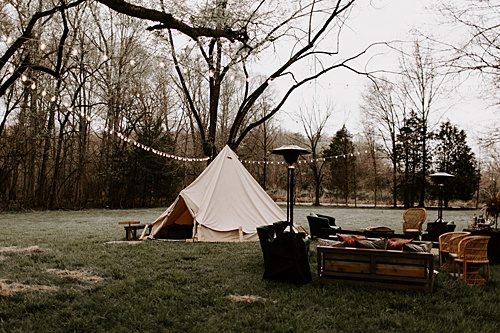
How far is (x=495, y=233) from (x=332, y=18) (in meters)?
8.18

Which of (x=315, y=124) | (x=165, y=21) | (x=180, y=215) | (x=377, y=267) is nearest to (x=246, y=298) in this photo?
(x=377, y=267)

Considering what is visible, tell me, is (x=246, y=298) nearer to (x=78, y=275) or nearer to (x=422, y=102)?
(x=78, y=275)

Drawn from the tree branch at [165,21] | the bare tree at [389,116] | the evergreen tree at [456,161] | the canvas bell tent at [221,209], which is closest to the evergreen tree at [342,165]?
the bare tree at [389,116]

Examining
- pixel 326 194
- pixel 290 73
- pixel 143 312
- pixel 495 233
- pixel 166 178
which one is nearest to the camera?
pixel 143 312

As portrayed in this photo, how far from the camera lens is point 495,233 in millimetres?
7492

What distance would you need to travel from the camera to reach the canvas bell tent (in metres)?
9.54

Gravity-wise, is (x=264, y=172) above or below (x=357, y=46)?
below

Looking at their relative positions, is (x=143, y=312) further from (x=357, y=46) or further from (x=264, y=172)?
(x=264, y=172)

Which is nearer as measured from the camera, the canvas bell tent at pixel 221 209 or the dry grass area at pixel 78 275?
the dry grass area at pixel 78 275

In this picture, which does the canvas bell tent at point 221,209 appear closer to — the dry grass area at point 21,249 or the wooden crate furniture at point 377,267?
the dry grass area at point 21,249

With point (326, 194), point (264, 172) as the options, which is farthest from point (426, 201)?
point (264, 172)

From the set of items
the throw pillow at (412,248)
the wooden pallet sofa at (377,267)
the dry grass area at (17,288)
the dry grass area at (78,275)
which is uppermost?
the throw pillow at (412,248)

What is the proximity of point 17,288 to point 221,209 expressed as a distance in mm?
5195

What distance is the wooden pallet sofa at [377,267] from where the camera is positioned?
17.3 ft
